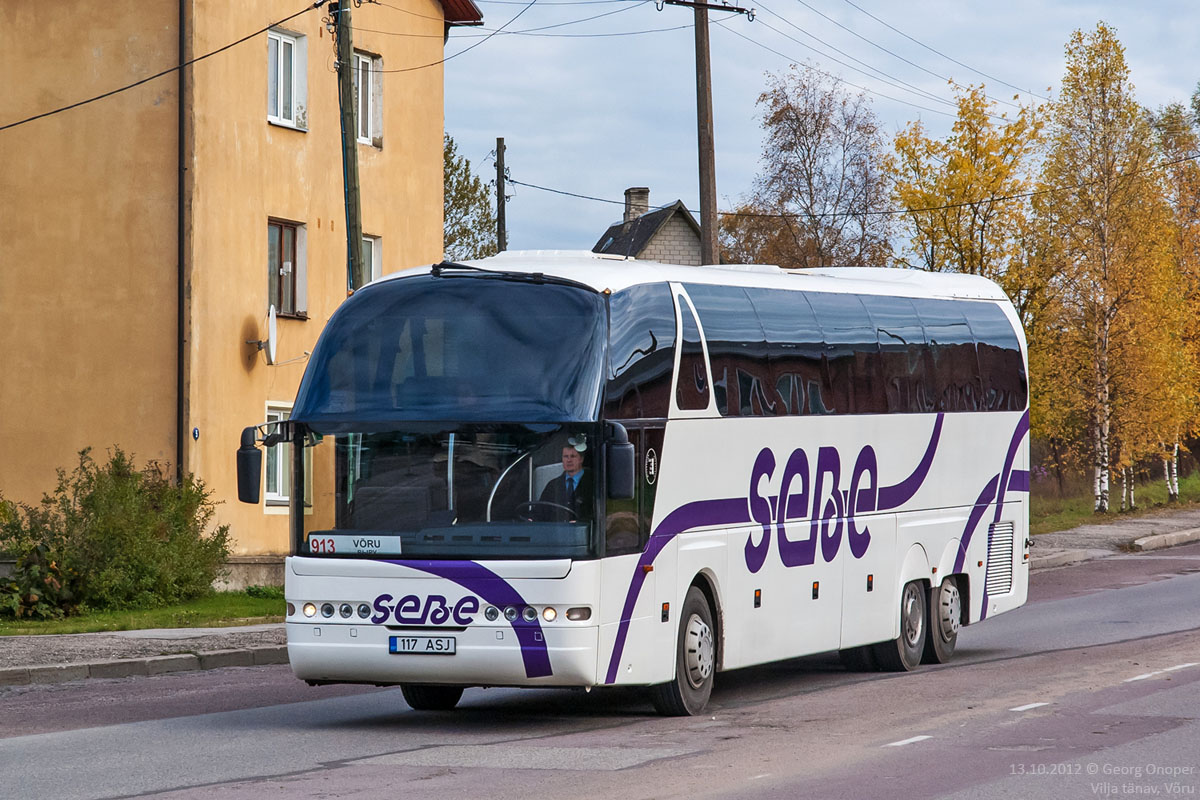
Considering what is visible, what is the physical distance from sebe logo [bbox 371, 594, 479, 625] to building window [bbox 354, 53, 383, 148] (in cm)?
2028

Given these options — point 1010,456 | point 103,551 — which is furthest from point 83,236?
point 1010,456

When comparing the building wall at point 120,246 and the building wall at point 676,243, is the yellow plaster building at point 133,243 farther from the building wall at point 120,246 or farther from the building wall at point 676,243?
the building wall at point 676,243

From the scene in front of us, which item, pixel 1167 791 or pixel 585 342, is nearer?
pixel 1167 791

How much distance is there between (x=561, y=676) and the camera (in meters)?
11.4

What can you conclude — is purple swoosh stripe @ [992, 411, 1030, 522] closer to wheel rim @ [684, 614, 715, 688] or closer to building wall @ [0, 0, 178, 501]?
wheel rim @ [684, 614, 715, 688]

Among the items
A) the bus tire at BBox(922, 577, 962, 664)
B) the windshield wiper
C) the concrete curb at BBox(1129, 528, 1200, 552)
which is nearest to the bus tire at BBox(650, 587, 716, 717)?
the windshield wiper

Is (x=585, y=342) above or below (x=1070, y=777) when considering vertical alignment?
above

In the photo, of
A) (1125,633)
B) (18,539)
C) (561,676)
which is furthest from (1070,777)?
(18,539)

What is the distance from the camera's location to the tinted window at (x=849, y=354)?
1488 centimetres

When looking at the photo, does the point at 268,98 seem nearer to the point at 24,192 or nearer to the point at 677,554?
the point at 24,192

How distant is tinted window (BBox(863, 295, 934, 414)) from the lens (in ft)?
51.8

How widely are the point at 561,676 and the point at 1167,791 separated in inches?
157

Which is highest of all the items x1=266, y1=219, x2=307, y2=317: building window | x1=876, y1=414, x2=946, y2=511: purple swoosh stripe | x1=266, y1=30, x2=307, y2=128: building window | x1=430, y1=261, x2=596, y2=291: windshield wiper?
x1=266, y1=30, x2=307, y2=128: building window

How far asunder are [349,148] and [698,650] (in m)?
11.8
